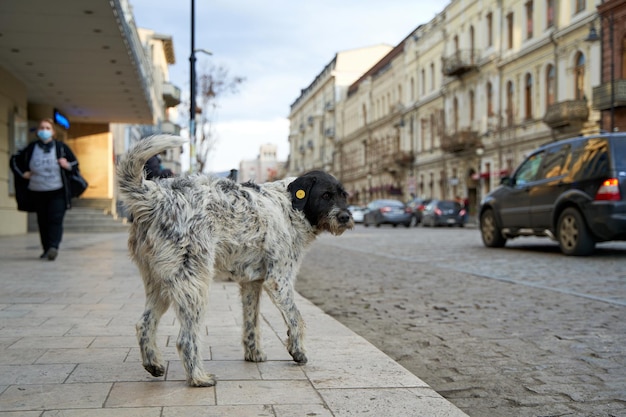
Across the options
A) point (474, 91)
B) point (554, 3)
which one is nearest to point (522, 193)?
point (554, 3)

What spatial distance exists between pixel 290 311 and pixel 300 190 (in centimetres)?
69

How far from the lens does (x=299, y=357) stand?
4.05 meters

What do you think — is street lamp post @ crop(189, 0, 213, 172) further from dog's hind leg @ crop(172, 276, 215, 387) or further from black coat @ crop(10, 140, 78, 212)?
dog's hind leg @ crop(172, 276, 215, 387)

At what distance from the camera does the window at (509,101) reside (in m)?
39.5

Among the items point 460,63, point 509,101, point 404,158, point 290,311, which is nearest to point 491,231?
point 290,311

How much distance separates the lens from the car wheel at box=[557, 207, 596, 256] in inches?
467

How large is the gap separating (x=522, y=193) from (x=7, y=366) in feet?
37.2

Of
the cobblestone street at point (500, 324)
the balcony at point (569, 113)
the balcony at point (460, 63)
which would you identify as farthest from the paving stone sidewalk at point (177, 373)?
the balcony at point (460, 63)

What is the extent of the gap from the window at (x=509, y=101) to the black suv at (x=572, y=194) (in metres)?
26.3

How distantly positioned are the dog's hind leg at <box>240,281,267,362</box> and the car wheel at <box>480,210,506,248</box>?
11425mm

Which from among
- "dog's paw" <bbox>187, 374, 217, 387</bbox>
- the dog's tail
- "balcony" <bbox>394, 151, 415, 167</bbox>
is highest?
"balcony" <bbox>394, 151, 415, 167</bbox>

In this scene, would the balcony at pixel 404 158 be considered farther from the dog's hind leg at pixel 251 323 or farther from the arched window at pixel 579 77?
the dog's hind leg at pixel 251 323

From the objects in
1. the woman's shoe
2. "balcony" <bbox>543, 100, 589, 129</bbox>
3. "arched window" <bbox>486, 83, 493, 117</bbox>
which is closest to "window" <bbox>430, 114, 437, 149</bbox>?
"arched window" <bbox>486, 83, 493, 117</bbox>

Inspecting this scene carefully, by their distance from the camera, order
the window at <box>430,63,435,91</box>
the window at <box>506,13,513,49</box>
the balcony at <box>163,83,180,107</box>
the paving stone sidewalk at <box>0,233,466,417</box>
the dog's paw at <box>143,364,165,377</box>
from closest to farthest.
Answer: the paving stone sidewalk at <box>0,233,466,417</box> → the dog's paw at <box>143,364,165,377</box> → the window at <box>506,13,513,49</box> → the window at <box>430,63,435,91</box> → the balcony at <box>163,83,180,107</box>
